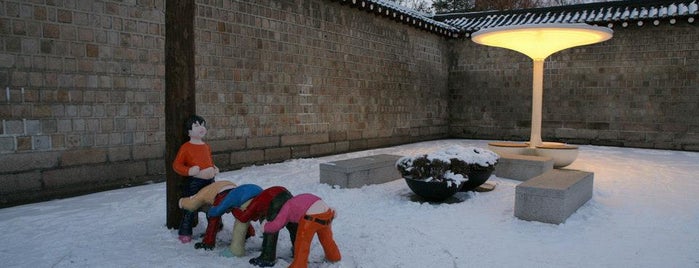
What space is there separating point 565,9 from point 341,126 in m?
9.52

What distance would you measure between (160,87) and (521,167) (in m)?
6.59

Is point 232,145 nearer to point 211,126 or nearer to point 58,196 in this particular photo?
point 211,126

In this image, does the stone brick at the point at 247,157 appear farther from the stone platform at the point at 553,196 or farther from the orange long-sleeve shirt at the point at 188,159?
the stone platform at the point at 553,196

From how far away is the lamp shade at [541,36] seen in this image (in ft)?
28.6

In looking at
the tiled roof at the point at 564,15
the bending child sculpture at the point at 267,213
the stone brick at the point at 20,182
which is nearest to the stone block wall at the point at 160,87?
the stone brick at the point at 20,182

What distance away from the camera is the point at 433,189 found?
5.99 metres

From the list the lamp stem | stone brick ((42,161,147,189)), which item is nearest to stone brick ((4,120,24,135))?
stone brick ((42,161,147,189))

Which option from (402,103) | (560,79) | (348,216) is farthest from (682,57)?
(348,216)

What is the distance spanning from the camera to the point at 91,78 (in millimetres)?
6820

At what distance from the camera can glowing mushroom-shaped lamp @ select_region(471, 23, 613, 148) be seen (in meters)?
8.77

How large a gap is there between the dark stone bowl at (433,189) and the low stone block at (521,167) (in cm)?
253

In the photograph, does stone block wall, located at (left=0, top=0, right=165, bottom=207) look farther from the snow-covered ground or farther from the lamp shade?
the lamp shade

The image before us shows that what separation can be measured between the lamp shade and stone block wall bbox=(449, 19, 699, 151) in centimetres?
538

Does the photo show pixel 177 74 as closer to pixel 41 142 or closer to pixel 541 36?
pixel 41 142
